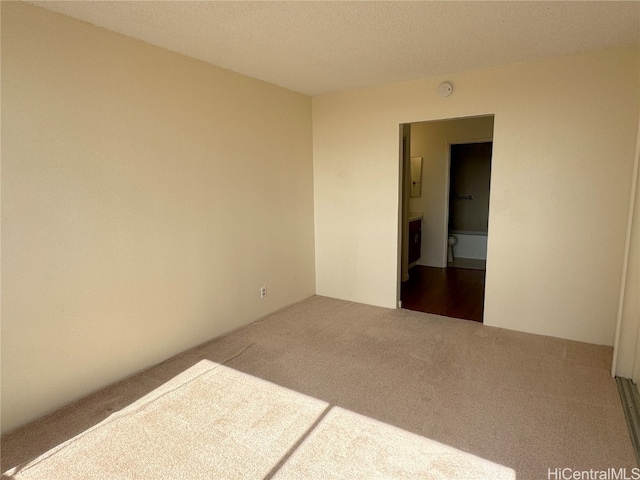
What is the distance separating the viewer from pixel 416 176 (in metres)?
5.91

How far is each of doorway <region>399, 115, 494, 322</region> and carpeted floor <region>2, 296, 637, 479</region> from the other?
834mm

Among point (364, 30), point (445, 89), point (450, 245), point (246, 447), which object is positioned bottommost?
point (246, 447)

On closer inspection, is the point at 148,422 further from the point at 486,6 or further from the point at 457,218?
the point at 457,218

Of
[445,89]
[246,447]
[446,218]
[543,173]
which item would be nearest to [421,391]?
[246,447]

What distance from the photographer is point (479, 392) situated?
2.40m

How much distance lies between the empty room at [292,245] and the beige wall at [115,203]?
0.01 meters

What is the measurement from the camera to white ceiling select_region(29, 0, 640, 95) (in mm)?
2086

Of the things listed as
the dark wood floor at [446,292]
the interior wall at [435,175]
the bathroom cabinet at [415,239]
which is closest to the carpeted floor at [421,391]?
the dark wood floor at [446,292]

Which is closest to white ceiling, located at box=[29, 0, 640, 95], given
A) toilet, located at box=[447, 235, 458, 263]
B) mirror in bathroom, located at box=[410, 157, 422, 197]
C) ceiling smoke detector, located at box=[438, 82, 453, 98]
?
ceiling smoke detector, located at box=[438, 82, 453, 98]

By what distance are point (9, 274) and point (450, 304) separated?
389cm

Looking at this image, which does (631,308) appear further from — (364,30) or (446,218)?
(446,218)

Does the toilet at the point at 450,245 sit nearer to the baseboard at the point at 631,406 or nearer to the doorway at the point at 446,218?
the doorway at the point at 446,218

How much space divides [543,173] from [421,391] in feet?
6.91

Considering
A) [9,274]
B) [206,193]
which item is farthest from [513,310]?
[9,274]
